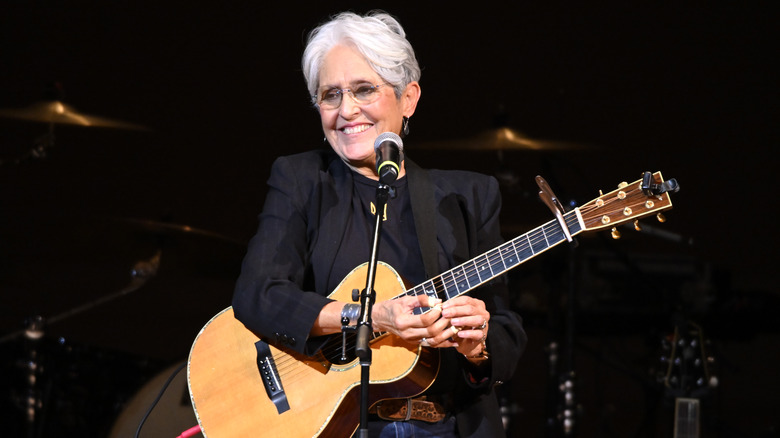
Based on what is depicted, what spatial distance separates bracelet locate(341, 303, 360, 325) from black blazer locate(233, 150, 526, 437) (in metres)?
0.09

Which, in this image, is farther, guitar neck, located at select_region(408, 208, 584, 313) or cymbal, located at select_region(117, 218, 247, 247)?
cymbal, located at select_region(117, 218, 247, 247)

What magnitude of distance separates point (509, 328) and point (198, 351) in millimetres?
945

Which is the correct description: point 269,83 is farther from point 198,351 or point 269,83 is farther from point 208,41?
point 198,351

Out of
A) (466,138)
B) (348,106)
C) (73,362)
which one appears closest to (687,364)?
(466,138)

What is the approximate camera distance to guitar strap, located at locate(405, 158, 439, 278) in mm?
2447

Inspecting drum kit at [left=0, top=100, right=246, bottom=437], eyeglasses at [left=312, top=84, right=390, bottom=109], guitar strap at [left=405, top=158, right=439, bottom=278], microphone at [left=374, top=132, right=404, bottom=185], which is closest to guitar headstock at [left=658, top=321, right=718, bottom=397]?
drum kit at [left=0, top=100, right=246, bottom=437]

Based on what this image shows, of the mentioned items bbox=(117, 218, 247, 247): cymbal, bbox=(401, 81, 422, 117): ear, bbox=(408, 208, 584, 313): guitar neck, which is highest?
bbox=(117, 218, 247, 247): cymbal

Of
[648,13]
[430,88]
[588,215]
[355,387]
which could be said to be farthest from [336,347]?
[648,13]

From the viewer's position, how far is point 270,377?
2.50m

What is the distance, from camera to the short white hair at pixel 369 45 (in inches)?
99.3

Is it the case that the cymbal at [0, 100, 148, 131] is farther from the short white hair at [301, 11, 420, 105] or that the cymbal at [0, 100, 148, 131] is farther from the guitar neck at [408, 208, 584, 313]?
the guitar neck at [408, 208, 584, 313]

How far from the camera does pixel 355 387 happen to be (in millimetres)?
2350

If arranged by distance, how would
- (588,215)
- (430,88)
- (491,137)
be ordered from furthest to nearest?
(430,88) → (491,137) → (588,215)

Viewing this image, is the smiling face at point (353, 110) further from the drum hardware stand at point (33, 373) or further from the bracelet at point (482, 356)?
the drum hardware stand at point (33, 373)
